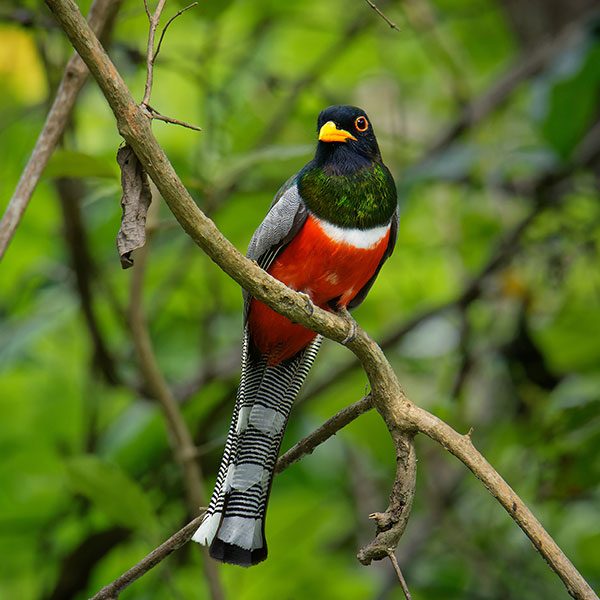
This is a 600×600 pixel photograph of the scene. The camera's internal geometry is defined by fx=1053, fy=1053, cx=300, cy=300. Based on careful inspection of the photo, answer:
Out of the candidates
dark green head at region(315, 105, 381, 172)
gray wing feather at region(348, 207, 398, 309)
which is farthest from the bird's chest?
dark green head at region(315, 105, 381, 172)

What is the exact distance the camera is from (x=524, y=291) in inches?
191

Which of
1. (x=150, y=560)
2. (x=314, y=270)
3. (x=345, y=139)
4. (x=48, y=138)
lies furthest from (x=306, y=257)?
(x=150, y=560)

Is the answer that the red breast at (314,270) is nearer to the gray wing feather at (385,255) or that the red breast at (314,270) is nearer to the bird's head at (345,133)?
the gray wing feather at (385,255)

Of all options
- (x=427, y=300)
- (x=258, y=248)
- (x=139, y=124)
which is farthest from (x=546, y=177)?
(x=139, y=124)

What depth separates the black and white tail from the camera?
2.86 m

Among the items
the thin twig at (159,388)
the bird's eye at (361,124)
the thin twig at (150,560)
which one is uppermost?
the bird's eye at (361,124)

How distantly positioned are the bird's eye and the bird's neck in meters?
0.21

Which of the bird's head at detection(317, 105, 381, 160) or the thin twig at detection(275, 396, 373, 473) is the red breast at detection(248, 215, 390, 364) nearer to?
the bird's head at detection(317, 105, 381, 160)

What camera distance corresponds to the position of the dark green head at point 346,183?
3385 millimetres

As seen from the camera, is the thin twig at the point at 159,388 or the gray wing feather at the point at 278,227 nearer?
the gray wing feather at the point at 278,227

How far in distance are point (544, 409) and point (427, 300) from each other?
1.48 meters

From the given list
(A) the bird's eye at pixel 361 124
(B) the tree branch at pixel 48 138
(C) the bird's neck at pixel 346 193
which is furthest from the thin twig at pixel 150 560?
(A) the bird's eye at pixel 361 124

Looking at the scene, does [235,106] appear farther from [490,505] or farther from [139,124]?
[139,124]

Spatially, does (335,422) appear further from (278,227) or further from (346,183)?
(346,183)
